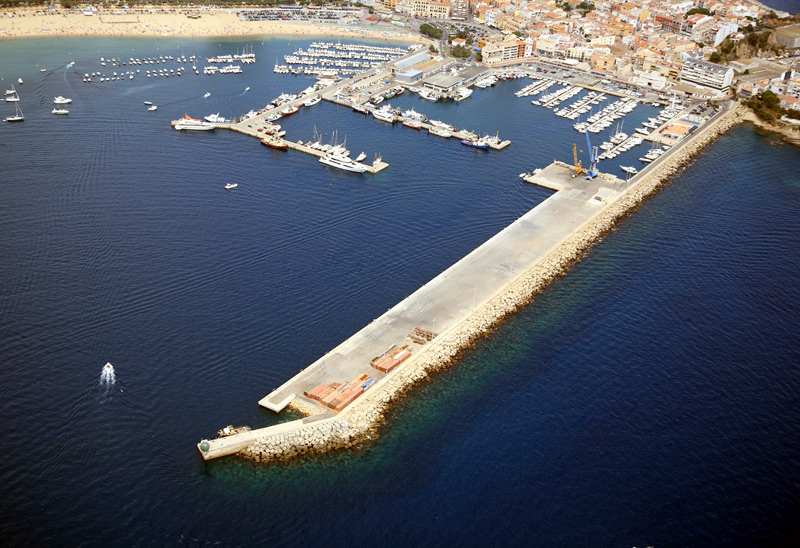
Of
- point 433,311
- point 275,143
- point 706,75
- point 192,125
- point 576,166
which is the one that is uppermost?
point 706,75

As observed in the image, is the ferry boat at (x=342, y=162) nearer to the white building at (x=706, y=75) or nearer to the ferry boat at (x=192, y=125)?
the ferry boat at (x=192, y=125)

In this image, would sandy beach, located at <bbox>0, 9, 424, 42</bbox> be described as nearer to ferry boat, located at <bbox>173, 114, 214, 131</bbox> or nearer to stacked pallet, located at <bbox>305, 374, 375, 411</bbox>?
ferry boat, located at <bbox>173, 114, 214, 131</bbox>

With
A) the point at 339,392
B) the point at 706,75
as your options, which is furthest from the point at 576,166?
the point at 339,392

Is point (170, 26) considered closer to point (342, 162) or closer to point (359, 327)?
point (342, 162)

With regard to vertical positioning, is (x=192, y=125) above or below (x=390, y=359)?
above

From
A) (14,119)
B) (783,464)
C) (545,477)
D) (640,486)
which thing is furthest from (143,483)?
(14,119)

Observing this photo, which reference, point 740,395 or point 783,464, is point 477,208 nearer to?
point 740,395
